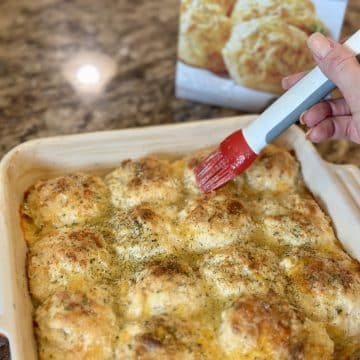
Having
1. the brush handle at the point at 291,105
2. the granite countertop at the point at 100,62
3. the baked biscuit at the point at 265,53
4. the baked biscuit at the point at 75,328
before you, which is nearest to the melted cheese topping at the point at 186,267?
the baked biscuit at the point at 75,328

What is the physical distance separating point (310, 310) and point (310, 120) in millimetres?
463

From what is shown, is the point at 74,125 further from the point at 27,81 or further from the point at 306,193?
the point at 306,193

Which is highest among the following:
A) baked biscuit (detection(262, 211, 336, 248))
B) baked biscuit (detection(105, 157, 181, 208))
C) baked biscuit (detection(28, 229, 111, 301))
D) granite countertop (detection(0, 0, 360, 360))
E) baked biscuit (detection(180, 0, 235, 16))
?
baked biscuit (detection(180, 0, 235, 16))

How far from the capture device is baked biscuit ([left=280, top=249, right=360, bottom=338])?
103 centimetres

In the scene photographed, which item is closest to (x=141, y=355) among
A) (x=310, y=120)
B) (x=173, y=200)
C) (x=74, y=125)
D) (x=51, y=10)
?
(x=173, y=200)

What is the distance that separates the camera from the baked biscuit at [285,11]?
4.56 feet

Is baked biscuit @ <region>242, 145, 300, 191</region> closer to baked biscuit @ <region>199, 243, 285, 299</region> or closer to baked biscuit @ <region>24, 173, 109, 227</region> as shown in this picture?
baked biscuit @ <region>199, 243, 285, 299</region>

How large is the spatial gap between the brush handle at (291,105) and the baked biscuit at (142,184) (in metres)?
0.20

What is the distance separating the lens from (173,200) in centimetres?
123

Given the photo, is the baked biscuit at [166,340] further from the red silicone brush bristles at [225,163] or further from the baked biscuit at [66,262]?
the red silicone brush bristles at [225,163]

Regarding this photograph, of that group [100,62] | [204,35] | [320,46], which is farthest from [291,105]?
[100,62]

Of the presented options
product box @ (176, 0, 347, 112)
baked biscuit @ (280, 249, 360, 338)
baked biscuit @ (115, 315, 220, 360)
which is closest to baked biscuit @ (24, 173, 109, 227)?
baked biscuit @ (115, 315, 220, 360)

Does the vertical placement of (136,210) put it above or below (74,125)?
above

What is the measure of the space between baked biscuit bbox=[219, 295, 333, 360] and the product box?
71 cm
